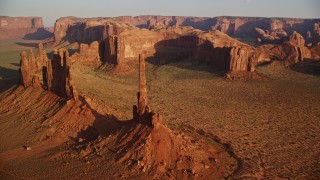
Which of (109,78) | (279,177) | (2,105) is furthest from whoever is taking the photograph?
(109,78)

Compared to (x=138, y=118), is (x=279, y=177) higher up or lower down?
lower down

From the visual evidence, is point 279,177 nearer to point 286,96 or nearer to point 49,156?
point 49,156

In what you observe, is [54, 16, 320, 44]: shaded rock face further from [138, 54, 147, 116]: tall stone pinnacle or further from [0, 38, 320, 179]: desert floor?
[138, 54, 147, 116]: tall stone pinnacle

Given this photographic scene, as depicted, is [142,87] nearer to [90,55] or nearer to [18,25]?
[90,55]

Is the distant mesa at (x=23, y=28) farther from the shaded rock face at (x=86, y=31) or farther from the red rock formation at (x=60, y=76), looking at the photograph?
the red rock formation at (x=60, y=76)

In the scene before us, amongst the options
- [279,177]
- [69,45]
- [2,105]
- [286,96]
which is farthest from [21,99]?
[69,45]

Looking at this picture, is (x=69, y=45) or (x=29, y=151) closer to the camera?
(x=29, y=151)

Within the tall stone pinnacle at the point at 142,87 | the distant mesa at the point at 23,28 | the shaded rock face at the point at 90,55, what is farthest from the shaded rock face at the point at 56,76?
the distant mesa at the point at 23,28
